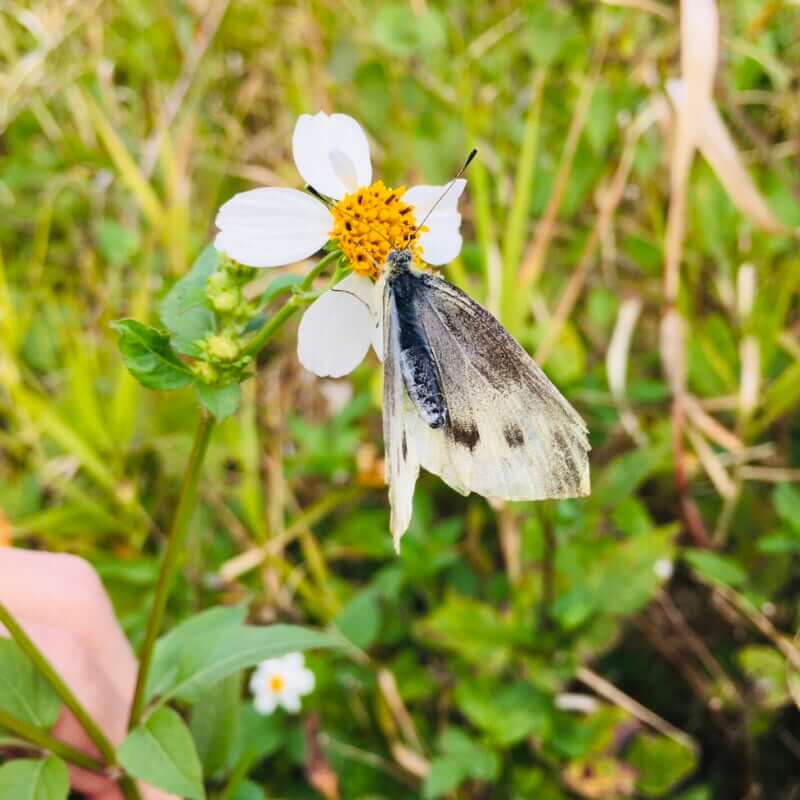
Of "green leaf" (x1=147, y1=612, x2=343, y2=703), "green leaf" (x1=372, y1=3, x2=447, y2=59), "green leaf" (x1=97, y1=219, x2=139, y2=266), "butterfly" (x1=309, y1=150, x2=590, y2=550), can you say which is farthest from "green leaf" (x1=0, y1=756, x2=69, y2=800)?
"green leaf" (x1=372, y1=3, x2=447, y2=59)

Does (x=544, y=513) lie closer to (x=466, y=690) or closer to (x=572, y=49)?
(x=466, y=690)

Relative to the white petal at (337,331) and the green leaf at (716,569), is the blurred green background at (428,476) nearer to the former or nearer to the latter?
the green leaf at (716,569)

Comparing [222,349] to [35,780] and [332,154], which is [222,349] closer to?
[332,154]

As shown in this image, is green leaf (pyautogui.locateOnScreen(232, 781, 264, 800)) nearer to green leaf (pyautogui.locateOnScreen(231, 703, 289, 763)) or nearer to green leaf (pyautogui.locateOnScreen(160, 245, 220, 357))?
green leaf (pyautogui.locateOnScreen(231, 703, 289, 763))

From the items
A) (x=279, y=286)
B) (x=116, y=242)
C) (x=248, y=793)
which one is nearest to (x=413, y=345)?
(x=279, y=286)

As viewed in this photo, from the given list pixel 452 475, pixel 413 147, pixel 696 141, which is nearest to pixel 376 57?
pixel 413 147

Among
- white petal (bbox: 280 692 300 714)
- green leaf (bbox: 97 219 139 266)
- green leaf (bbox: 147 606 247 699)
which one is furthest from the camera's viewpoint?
green leaf (bbox: 97 219 139 266)
